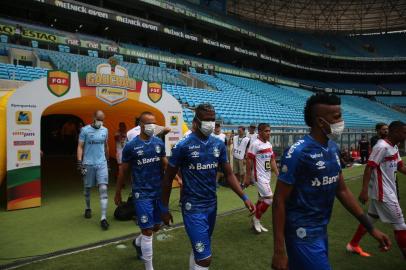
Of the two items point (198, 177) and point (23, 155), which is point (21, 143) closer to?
point (23, 155)

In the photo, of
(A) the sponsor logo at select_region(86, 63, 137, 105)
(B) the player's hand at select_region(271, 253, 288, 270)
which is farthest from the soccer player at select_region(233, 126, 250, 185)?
(B) the player's hand at select_region(271, 253, 288, 270)

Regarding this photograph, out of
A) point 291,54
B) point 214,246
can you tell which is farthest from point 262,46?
point 214,246

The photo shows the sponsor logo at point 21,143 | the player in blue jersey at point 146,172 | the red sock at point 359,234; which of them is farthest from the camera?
the sponsor logo at point 21,143

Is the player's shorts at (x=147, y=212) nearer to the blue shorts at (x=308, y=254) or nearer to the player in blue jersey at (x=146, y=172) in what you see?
the player in blue jersey at (x=146, y=172)

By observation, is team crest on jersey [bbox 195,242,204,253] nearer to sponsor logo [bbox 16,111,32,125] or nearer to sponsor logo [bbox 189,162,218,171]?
sponsor logo [bbox 189,162,218,171]

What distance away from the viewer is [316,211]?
104 inches

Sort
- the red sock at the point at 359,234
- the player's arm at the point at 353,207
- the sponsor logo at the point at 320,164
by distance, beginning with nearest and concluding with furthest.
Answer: the sponsor logo at the point at 320,164, the player's arm at the point at 353,207, the red sock at the point at 359,234

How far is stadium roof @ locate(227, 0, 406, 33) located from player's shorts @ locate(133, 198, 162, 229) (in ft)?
142

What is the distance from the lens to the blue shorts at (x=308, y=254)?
251 centimetres

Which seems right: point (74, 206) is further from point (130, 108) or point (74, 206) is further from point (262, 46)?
point (262, 46)

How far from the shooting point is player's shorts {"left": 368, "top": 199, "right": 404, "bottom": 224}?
177 inches

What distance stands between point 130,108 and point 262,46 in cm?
3437

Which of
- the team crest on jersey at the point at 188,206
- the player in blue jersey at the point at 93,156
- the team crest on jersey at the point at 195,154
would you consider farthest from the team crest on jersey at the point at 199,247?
the player in blue jersey at the point at 93,156

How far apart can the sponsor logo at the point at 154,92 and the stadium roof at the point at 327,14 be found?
36876mm
